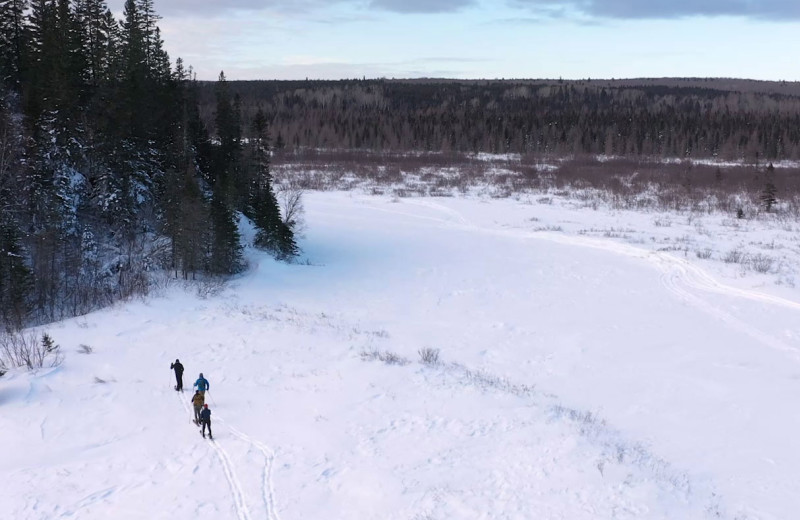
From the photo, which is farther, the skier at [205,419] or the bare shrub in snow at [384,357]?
the bare shrub in snow at [384,357]

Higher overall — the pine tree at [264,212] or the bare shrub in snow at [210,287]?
the pine tree at [264,212]

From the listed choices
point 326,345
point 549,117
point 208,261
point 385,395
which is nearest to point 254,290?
point 208,261

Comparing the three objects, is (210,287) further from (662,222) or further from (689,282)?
(662,222)

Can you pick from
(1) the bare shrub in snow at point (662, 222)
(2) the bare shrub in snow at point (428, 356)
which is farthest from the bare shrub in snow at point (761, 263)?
(2) the bare shrub in snow at point (428, 356)

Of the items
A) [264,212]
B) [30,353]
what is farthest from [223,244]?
[30,353]

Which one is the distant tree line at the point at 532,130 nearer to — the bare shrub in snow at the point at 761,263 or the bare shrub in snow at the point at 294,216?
the bare shrub in snow at the point at 294,216

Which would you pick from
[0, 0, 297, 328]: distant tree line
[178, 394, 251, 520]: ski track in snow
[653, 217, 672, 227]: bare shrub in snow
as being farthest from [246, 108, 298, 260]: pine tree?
[653, 217, 672, 227]: bare shrub in snow

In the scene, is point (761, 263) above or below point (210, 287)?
above
